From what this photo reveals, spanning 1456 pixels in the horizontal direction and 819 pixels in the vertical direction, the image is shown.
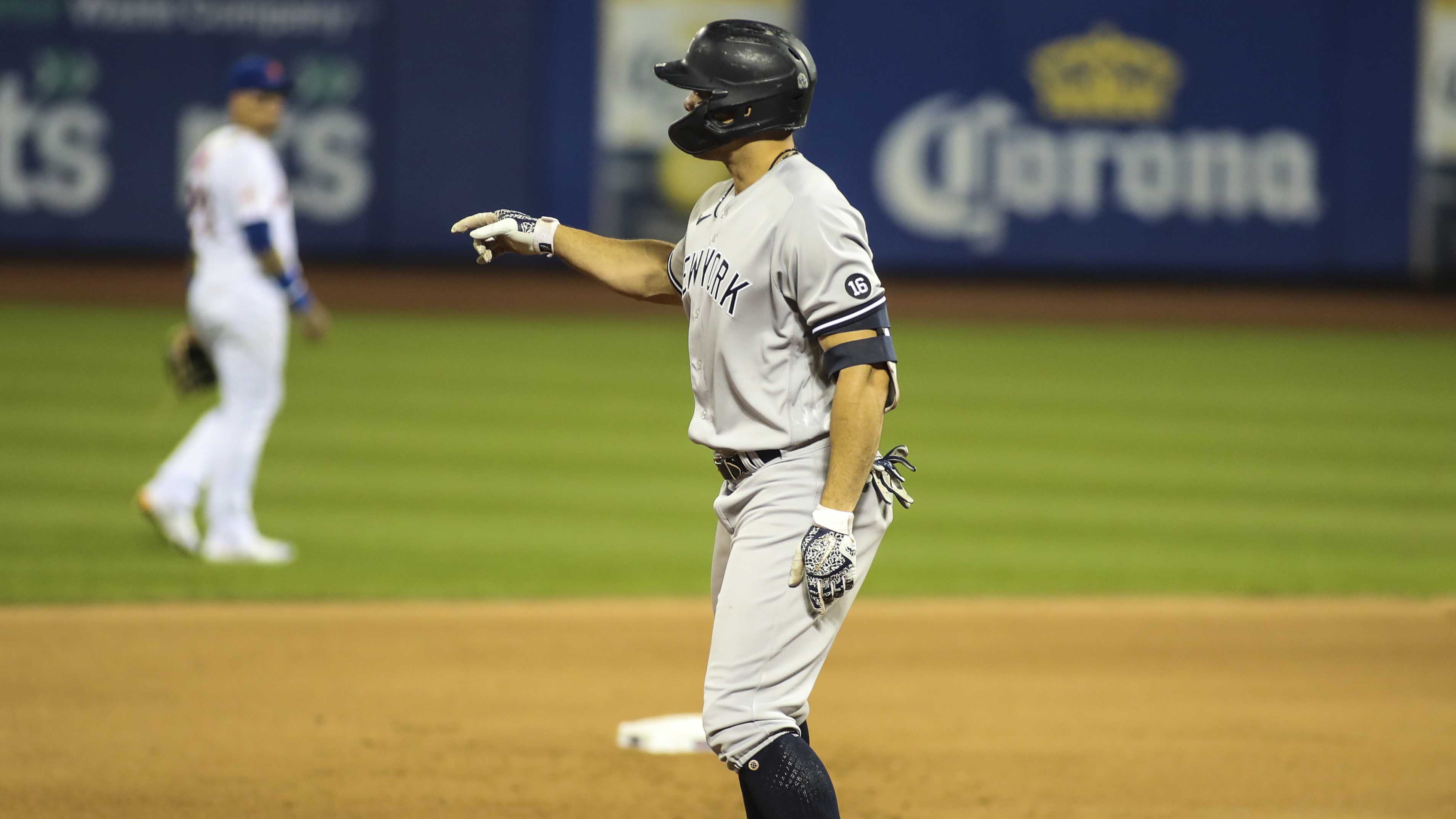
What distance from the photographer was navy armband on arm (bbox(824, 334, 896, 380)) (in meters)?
3.10

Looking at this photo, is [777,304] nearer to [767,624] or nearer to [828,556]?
[828,556]

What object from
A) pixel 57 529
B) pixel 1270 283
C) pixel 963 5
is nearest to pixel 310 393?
pixel 57 529

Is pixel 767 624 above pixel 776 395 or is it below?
below

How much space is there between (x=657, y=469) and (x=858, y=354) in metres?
6.70

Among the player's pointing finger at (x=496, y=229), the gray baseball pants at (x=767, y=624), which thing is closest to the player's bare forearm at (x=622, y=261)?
the player's pointing finger at (x=496, y=229)

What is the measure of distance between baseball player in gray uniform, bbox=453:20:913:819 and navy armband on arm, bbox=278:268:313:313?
3.85 meters

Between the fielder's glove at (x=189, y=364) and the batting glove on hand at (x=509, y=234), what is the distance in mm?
4035

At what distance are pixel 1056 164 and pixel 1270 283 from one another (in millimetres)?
3062

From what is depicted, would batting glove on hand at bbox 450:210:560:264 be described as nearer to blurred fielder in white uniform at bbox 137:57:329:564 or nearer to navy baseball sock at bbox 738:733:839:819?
navy baseball sock at bbox 738:733:839:819

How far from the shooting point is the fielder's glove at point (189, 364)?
738 cm

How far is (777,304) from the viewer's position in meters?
3.20

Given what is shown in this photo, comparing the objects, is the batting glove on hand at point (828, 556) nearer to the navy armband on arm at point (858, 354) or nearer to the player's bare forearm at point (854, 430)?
the player's bare forearm at point (854, 430)

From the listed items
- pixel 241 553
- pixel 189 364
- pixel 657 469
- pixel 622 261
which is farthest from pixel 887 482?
pixel 657 469

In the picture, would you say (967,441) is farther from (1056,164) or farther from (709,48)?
(1056,164)
